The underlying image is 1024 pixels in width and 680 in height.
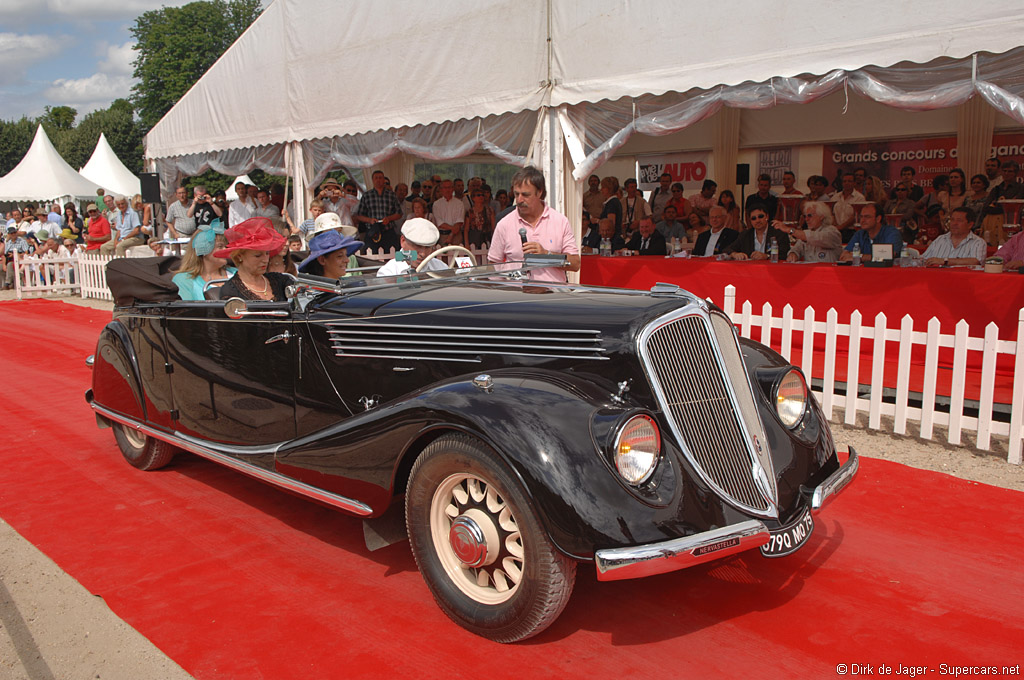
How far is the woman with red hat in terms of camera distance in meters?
4.47

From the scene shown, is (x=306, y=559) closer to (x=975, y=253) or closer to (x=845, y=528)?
(x=845, y=528)

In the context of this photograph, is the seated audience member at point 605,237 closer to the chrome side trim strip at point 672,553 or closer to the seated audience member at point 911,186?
the seated audience member at point 911,186

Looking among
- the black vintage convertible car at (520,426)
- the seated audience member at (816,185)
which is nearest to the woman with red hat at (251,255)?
the black vintage convertible car at (520,426)

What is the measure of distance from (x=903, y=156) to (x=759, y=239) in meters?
4.34

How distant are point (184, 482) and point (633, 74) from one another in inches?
224

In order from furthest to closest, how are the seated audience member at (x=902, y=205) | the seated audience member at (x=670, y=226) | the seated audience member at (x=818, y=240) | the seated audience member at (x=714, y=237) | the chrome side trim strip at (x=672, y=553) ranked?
the seated audience member at (x=670, y=226)
the seated audience member at (x=902, y=205)
the seated audience member at (x=714, y=237)
the seated audience member at (x=818, y=240)
the chrome side trim strip at (x=672, y=553)

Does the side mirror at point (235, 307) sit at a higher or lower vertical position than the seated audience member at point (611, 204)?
lower

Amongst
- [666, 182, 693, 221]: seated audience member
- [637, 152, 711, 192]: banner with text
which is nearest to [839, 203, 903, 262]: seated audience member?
[666, 182, 693, 221]: seated audience member

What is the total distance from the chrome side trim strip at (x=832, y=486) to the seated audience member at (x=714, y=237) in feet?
19.1

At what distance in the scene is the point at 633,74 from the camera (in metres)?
7.83

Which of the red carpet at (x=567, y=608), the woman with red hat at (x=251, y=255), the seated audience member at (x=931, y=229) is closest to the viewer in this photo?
the red carpet at (x=567, y=608)

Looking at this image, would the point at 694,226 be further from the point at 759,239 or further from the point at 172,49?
the point at 172,49

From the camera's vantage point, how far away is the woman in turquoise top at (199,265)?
4.89 meters

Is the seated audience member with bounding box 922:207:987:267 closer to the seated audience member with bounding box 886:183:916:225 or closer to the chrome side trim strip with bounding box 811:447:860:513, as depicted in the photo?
the seated audience member with bounding box 886:183:916:225
